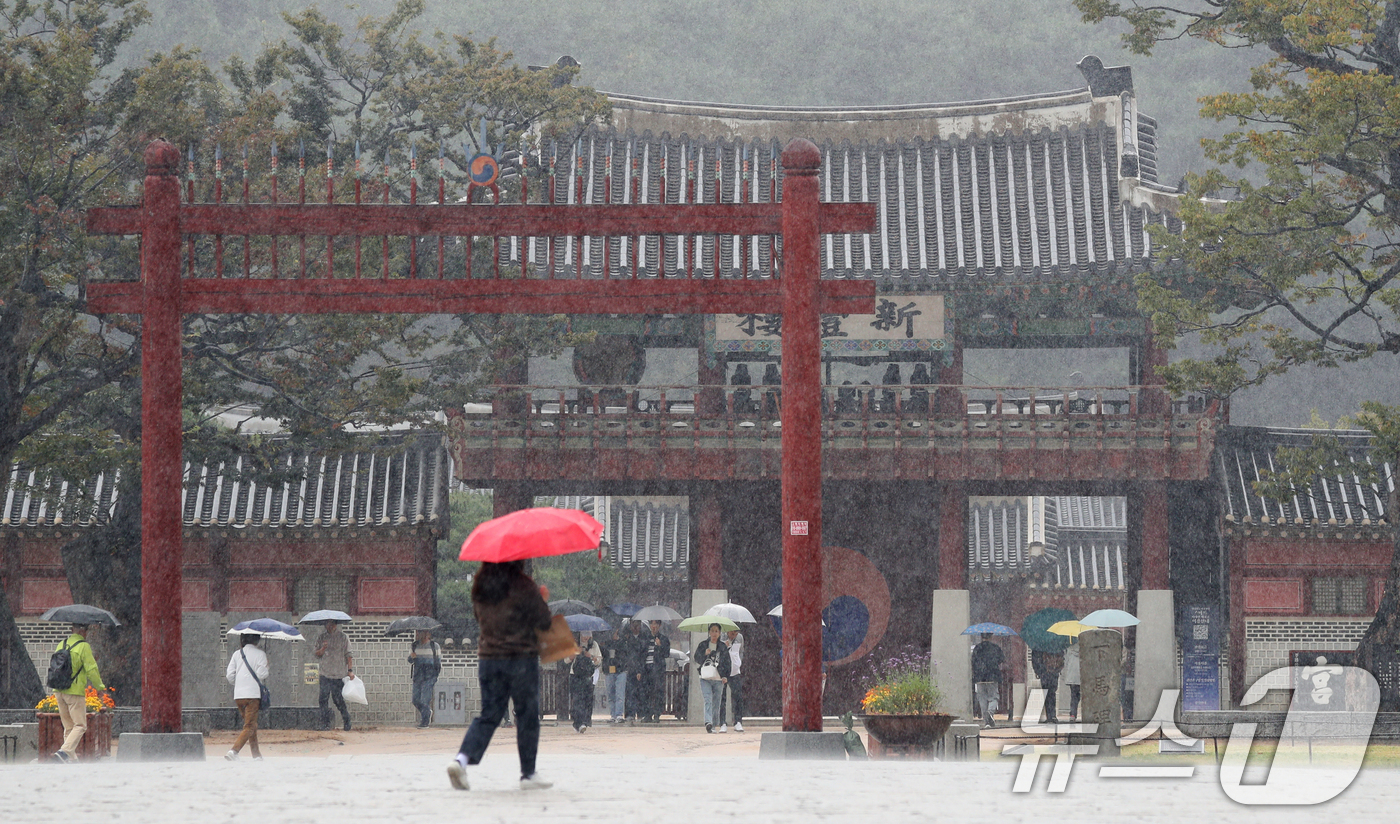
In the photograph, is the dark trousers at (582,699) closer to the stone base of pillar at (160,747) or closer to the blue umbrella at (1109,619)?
the blue umbrella at (1109,619)

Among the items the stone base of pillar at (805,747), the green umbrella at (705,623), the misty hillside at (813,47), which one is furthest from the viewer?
the misty hillside at (813,47)

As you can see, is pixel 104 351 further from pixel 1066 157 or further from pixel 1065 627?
pixel 1066 157

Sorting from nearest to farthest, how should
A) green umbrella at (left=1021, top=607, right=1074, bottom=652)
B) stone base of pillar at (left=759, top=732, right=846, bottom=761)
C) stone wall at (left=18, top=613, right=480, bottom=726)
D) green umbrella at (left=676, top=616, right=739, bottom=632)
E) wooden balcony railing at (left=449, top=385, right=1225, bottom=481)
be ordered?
1. stone base of pillar at (left=759, top=732, right=846, bottom=761)
2. green umbrella at (left=676, top=616, right=739, bottom=632)
3. wooden balcony railing at (left=449, top=385, right=1225, bottom=481)
4. stone wall at (left=18, top=613, right=480, bottom=726)
5. green umbrella at (left=1021, top=607, right=1074, bottom=652)

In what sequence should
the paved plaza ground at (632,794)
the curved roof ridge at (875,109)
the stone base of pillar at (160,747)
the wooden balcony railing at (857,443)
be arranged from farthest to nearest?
the curved roof ridge at (875,109) < the wooden balcony railing at (857,443) < the stone base of pillar at (160,747) < the paved plaza ground at (632,794)

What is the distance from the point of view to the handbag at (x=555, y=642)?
903 centimetres

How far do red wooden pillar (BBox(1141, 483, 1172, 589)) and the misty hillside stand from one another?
2183 inches

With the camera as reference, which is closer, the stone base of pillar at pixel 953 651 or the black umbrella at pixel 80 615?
the black umbrella at pixel 80 615

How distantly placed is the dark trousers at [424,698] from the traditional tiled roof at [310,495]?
2.83m

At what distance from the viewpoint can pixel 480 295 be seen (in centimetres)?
1336

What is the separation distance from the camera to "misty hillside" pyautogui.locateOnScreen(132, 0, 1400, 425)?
82.2 m

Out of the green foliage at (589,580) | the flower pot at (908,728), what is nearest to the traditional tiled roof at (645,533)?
the green foliage at (589,580)

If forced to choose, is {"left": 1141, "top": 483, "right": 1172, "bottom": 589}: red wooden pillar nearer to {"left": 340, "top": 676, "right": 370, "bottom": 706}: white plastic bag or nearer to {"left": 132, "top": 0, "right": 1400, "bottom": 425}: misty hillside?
{"left": 340, "top": 676, "right": 370, "bottom": 706}: white plastic bag

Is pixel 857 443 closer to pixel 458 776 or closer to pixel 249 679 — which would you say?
pixel 249 679
